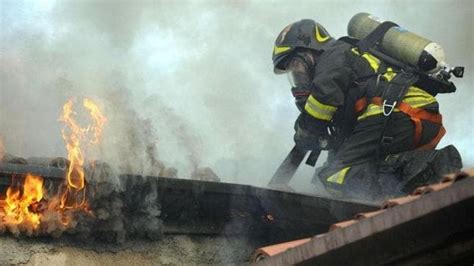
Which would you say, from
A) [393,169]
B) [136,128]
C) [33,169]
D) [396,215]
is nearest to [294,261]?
[396,215]

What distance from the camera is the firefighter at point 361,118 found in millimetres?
6555

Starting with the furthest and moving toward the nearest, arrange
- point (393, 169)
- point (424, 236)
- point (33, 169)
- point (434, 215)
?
point (393, 169), point (33, 169), point (424, 236), point (434, 215)

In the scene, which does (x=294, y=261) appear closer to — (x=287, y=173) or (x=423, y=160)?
(x=423, y=160)

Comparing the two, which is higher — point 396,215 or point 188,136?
point 188,136

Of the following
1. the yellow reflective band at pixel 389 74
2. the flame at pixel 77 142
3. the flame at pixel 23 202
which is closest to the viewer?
the flame at pixel 23 202

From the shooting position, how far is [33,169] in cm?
445

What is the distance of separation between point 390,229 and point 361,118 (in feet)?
12.2

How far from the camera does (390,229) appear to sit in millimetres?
3057

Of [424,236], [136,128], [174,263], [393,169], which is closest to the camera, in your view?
[424,236]

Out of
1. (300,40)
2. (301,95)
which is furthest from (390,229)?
(300,40)

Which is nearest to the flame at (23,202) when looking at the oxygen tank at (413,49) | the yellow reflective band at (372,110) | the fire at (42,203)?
the fire at (42,203)

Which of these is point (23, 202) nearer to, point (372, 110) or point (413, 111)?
point (372, 110)

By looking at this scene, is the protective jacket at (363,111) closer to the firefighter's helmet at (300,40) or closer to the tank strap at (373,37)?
the tank strap at (373,37)

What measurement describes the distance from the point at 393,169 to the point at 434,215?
11.7 ft
